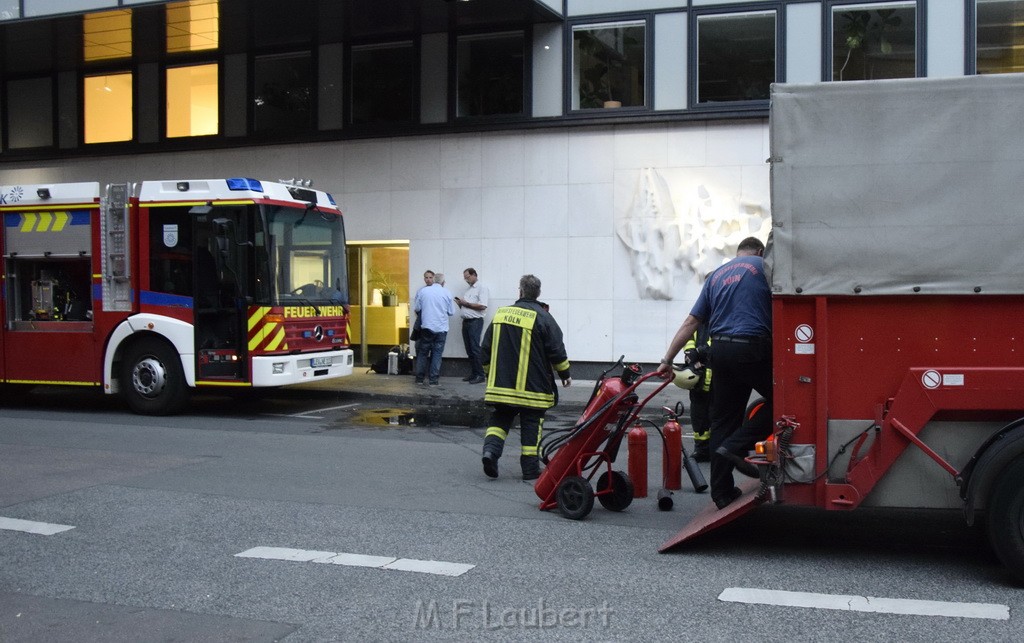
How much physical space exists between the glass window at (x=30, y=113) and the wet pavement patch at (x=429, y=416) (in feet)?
39.1

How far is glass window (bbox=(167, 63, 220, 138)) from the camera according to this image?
1981 centimetres

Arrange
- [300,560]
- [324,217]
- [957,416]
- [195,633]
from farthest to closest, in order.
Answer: [324,217] → [300,560] → [957,416] → [195,633]

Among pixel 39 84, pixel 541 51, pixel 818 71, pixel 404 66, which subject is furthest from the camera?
pixel 39 84

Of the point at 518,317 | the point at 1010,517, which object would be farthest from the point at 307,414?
the point at 1010,517

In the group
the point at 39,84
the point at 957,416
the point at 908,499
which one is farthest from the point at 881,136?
the point at 39,84

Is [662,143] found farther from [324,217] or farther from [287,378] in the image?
[287,378]

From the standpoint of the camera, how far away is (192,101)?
1998 centimetres

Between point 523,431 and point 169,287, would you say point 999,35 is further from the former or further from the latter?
point 169,287

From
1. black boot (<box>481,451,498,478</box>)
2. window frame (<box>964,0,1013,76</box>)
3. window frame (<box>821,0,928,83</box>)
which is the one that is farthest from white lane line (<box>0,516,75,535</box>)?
window frame (<box>964,0,1013,76</box>)

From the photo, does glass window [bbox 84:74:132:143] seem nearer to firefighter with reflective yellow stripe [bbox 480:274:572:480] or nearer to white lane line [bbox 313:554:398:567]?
firefighter with reflective yellow stripe [bbox 480:274:572:480]

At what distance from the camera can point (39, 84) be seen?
2127 cm

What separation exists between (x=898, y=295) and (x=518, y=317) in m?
3.36

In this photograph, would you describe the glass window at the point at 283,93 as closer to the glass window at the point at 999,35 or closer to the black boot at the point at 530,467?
→ the glass window at the point at 999,35

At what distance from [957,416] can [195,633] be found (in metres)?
4.13
